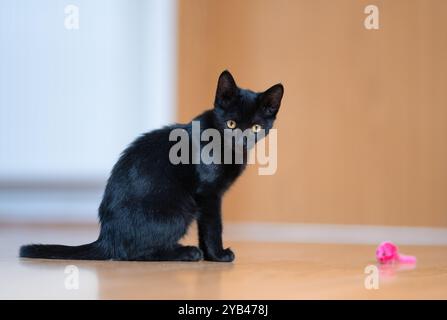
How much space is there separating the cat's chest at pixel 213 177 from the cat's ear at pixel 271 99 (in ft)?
0.75

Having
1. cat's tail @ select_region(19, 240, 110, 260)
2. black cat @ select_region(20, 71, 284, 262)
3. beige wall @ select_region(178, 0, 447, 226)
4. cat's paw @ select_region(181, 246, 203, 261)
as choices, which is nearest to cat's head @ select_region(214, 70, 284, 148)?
black cat @ select_region(20, 71, 284, 262)

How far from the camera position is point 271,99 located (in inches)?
84.2

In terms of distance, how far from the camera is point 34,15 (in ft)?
14.3

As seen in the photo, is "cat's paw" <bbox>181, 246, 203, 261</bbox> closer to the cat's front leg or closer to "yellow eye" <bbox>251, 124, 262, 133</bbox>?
the cat's front leg

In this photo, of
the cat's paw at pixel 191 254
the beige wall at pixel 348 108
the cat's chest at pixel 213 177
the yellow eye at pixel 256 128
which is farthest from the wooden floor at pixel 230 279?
the beige wall at pixel 348 108

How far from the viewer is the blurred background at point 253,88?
147 inches

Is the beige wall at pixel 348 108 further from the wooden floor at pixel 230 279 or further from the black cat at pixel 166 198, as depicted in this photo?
the black cat at pixel 166 198

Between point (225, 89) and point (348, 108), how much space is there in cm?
190

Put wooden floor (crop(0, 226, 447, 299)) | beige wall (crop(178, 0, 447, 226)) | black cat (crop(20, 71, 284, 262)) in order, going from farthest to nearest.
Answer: beige wall (crop(178, 0, 447, 226)) < black cat (crop(20, 71, 284, 262)) < wooden floor (crop(0, 226, 447, 299))

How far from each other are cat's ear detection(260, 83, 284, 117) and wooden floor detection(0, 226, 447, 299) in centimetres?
53

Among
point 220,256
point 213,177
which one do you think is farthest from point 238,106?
point 220,256

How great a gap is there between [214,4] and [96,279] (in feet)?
9.32

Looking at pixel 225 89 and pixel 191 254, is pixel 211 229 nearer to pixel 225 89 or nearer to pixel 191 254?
pixel 191 254

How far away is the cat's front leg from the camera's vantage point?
208 centimetres
